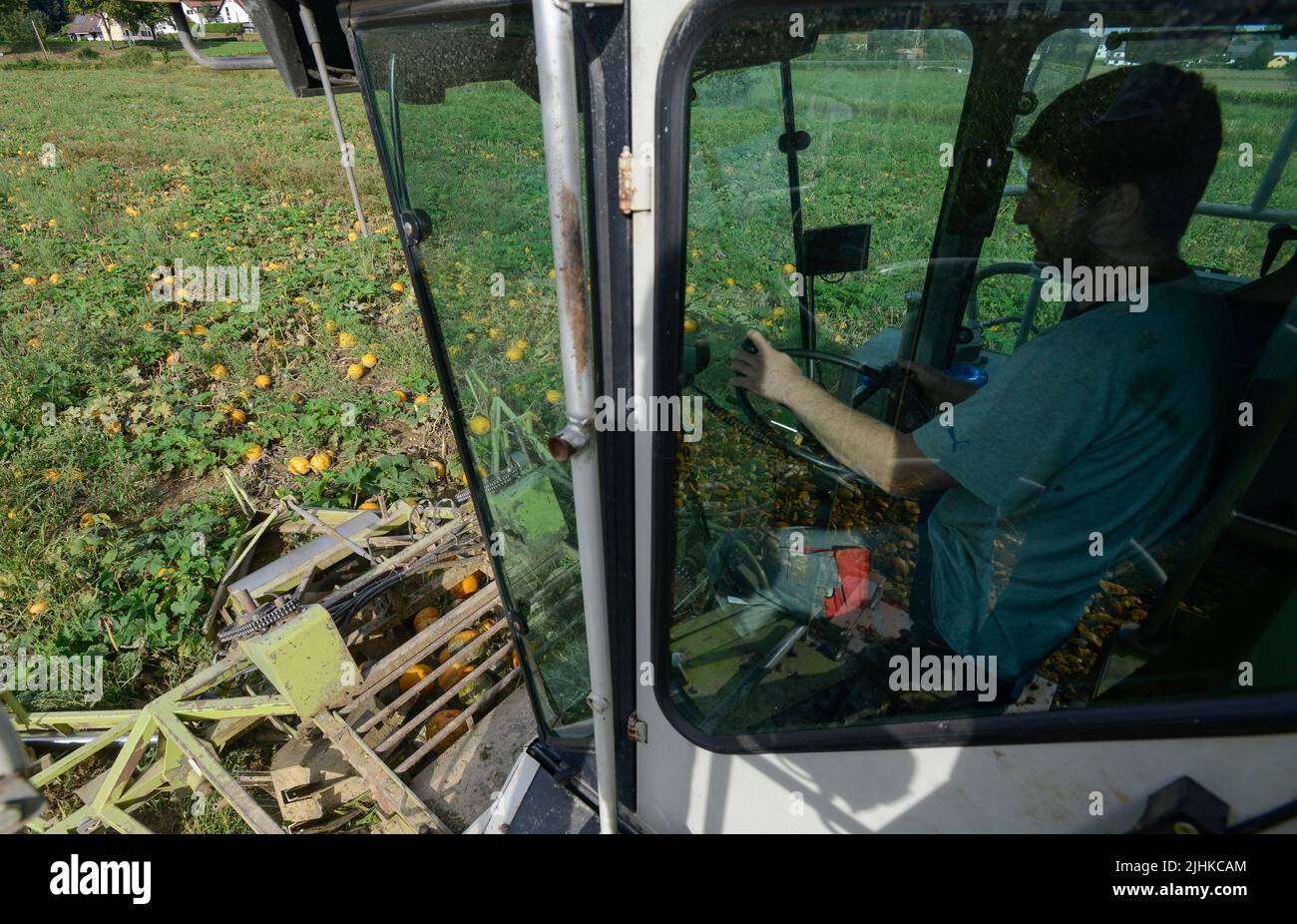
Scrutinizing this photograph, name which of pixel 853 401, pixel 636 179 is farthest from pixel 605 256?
pixel 853 401

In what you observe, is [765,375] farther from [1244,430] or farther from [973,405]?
[1244,430]

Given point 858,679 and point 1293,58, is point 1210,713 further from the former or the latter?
point 1293,58

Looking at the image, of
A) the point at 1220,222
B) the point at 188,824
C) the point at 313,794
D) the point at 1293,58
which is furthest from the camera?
the point at 188,824

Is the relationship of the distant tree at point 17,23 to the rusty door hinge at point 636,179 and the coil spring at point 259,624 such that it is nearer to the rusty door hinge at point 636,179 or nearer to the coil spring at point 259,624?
the coil spring at point 259,624

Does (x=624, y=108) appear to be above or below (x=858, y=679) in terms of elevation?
above

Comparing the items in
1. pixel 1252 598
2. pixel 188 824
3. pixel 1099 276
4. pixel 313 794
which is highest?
pixel 1099 276

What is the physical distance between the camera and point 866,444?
1502 millimetres

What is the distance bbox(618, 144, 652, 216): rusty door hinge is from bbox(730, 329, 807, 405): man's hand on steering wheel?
0.58 metres

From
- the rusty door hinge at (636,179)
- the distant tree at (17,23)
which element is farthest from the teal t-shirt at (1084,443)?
the distant tree at (17,23)

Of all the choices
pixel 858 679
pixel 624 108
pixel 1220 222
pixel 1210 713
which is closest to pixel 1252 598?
pixel 1210 713

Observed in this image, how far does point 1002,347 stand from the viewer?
2604 millimetres

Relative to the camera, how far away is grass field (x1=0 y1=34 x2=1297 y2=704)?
1368 millimetres

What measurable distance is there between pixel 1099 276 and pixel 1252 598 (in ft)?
2.16

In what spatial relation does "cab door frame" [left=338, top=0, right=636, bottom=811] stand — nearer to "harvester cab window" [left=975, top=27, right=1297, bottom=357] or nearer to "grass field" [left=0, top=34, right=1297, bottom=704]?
"grass field" [left=0, top=34, right=1297, bottom=704]
